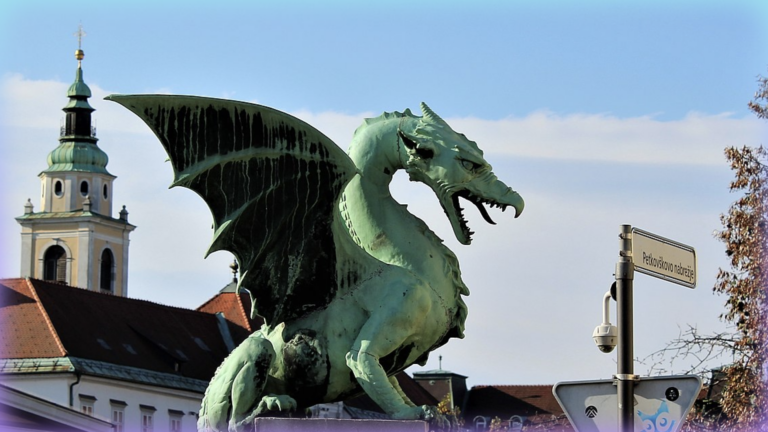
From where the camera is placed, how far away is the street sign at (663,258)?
9.63m

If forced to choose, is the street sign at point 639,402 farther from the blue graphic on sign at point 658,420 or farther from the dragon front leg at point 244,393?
the dragon front leg at point 244,393

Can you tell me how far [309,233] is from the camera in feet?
38.2

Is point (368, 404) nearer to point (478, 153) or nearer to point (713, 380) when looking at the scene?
point (713, 380)

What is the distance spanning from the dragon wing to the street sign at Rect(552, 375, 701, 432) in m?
2.76

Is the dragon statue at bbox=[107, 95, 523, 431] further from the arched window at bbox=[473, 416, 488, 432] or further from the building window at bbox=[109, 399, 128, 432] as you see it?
the arched window at bbox=[473, 416, 488, 432]

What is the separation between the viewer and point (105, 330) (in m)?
70.4

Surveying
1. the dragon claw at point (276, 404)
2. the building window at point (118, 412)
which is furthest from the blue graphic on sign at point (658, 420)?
the building window at point (118, 412)

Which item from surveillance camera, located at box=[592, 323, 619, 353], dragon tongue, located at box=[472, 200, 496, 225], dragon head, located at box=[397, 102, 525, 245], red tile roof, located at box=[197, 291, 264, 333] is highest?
red tile roof, located at box=[197, 291, 264, 333]

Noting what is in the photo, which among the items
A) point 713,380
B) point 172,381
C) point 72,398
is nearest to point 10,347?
point 72,398

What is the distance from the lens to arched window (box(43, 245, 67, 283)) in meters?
119

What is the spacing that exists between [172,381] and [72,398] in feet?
23.8

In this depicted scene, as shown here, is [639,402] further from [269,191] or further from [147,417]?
[147,417]

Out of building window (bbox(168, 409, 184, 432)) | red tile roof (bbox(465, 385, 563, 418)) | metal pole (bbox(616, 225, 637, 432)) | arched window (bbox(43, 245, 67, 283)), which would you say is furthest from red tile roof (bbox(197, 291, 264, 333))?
metal pole (bbox(616, 225, 637, 432))

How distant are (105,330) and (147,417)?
387 centimetres
